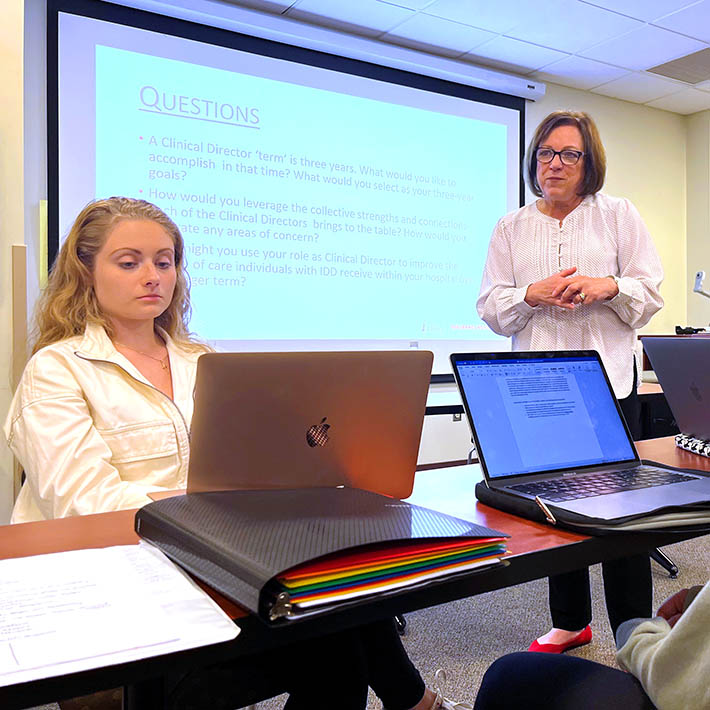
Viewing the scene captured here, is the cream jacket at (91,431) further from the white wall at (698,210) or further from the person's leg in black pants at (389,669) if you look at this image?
the white wall at (698,210)

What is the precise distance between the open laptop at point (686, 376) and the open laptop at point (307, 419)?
0.59 meters

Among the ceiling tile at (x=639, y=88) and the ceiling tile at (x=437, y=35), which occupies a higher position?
the ceiling tile at (x=639, y=88)

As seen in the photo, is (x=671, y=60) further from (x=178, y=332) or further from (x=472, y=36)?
(x=178, y=332)

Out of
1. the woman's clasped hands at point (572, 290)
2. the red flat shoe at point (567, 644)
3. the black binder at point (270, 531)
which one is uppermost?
the woman's clasped hands at point (572, 290)

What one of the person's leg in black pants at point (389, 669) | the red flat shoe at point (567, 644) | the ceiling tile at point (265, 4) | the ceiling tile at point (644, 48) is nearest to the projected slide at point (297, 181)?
the ceiling tile at point (265, 4)

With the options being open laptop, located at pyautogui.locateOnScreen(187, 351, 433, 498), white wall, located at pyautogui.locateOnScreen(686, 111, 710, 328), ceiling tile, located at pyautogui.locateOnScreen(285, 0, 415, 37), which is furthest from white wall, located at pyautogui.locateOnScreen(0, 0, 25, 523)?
white wall, located at pyautogui.locateOnScreen(686, 111, 710, 328)

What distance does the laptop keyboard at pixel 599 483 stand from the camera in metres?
0.97

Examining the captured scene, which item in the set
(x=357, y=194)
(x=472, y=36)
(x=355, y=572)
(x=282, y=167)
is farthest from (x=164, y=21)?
(x=355, y=572)

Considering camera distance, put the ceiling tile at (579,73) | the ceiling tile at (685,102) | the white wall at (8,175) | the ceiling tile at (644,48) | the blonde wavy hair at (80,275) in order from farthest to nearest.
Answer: the ceiling tile at (685,102), the ceiling tile at (579,73), the ceiling tile at (644,48), the white wall at (8,175), the blonde wavy hair at (80,275)

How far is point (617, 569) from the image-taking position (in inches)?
58.5

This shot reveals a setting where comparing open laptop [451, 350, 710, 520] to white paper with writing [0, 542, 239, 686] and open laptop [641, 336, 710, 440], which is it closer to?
open laptop [641, 336, 710, 440]

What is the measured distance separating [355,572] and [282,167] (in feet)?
10.5

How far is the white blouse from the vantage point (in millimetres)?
1850

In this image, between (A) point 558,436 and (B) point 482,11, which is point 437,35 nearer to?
(B) point 482,11
